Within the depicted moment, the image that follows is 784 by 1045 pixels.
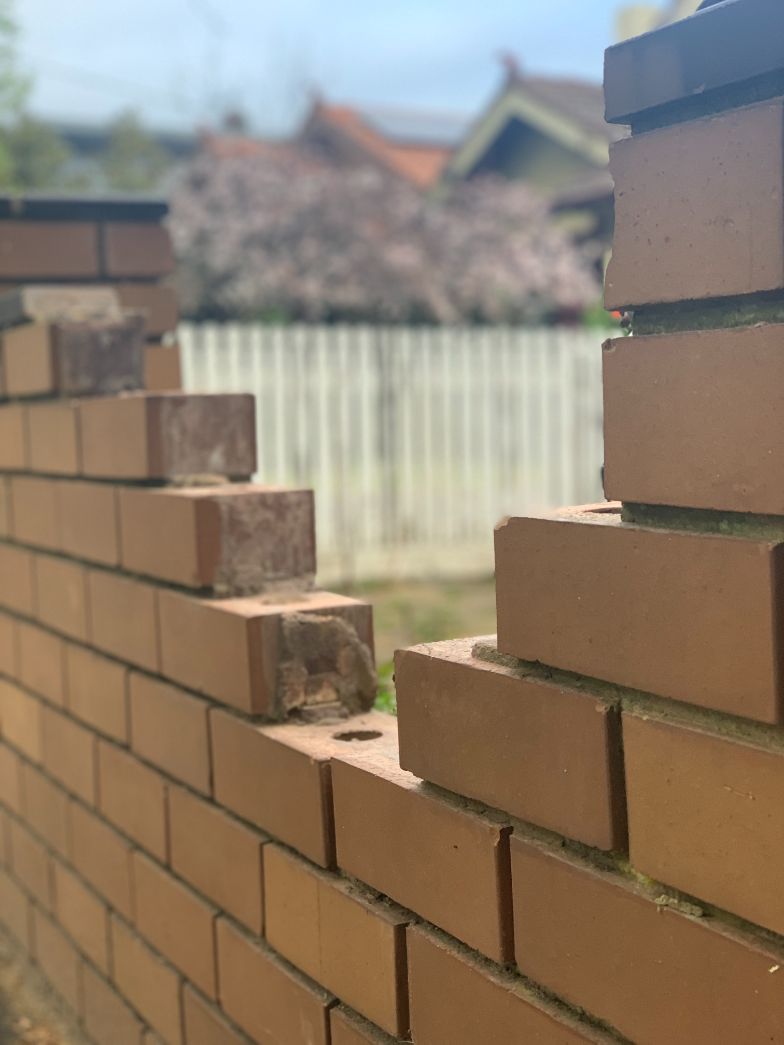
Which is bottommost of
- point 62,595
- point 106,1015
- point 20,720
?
point 106,1015

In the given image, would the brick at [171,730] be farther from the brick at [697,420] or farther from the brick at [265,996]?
the brick at [697,420]

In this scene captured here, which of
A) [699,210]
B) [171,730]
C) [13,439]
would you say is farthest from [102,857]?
[699,210]

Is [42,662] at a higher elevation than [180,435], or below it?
below

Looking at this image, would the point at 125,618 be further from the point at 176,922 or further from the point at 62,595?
the point at 176,922

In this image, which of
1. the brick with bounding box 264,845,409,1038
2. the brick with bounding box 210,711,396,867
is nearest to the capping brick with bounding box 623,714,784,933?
the brick with bounding box 264,845,409,1038

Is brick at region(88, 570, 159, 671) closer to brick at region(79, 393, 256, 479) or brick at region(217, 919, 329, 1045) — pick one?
brick at region(79, 393, 256, 479)

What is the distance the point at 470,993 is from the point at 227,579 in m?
1.02

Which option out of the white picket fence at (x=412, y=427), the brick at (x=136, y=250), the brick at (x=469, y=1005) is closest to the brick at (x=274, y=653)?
the brick at (x=469, y=1005)

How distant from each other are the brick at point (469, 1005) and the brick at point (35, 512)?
6.10 ft

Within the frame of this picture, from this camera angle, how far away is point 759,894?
3.82ft

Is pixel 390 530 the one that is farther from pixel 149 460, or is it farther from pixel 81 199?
pixel 149 460

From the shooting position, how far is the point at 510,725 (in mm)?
1519

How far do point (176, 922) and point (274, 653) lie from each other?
27.9 inches

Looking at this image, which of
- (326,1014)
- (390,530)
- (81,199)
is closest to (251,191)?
(390,530)
